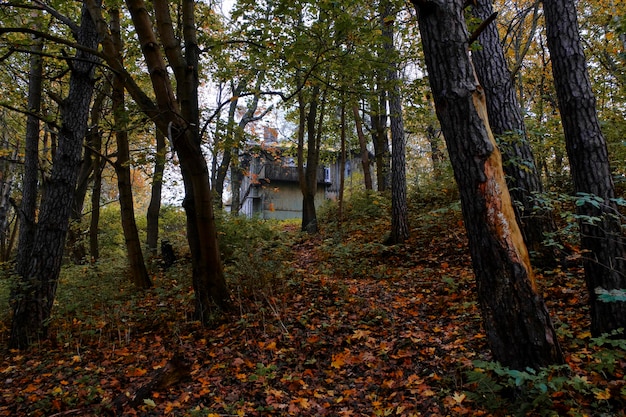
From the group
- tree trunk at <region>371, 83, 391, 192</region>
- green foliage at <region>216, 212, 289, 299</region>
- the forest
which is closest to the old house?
tree trunk at <region>371, 83, 391, 192</region>

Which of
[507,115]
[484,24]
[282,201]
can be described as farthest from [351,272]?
[282,201]

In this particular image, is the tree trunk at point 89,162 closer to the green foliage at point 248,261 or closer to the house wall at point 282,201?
the green foliage at point 248,261

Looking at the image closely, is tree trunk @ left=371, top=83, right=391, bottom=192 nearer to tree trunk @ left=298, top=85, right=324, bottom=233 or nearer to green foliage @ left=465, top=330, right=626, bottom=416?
tree trunk @ left=298, top=85, right=324, bottom=233

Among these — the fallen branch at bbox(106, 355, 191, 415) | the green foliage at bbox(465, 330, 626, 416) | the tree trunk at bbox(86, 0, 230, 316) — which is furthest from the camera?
the tree trunk at bbox(86, 0, 230, 316)

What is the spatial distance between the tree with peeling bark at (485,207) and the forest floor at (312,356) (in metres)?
0.30

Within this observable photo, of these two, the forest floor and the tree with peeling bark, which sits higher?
the tree with peeling bark

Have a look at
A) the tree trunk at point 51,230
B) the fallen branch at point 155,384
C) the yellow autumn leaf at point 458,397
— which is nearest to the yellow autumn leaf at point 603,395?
the yellow autumn leaf at point 458,397

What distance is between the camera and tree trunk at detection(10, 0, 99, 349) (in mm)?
6184

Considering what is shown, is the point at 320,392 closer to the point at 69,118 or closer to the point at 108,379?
the point at 108,379

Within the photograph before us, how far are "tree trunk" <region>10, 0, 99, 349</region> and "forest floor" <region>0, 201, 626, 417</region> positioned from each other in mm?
381

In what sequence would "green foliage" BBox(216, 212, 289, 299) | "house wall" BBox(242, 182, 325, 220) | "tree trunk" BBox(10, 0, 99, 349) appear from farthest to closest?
1. "house wall" BBox(242, 182, 325, 220)
2. "green foliage" BBox(216, 212, 289, 299)
3. "tree trunk" BBox(10, 0, 99, 349)

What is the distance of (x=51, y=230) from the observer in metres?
6.30

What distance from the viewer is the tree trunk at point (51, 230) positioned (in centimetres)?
618

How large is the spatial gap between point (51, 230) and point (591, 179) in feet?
25.1
